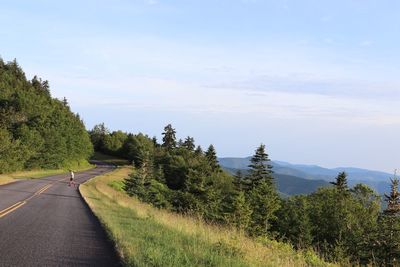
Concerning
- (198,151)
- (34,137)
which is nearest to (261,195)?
(34,137)

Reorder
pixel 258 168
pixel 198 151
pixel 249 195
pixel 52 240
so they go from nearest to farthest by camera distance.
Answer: pixel 52 240, pixel 249 195, pixel 258 168, pixel 198 151

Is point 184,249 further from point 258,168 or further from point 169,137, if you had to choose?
point 169,137

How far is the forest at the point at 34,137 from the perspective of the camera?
189ft

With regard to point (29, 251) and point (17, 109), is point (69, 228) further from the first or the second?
point (17, 109)

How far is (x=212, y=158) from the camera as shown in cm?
10369

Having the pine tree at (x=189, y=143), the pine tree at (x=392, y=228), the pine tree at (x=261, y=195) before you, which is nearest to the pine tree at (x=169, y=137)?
the pine tree at (x=189, y=143)

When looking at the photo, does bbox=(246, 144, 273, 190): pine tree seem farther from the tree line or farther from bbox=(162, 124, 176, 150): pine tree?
bbox=(162, 124, 176, 150): pine tree

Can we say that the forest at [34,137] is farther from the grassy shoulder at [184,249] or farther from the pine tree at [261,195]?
the grassy shoulder at [184,249]

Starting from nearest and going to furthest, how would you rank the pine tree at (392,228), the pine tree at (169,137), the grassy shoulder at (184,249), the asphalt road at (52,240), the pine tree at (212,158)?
the grassy shoulder at (184,249), the asphalt road at (52,240), the pine tree at (392,228), the pine tree at (212,158), the pine tree at (169,137)

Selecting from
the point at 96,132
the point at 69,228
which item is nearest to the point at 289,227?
the point at 69,228

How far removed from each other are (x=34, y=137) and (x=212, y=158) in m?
44.5

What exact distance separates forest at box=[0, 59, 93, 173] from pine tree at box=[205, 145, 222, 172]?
94.0 ft

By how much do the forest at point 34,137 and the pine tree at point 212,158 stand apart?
28657mm

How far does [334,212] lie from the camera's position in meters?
64.5
